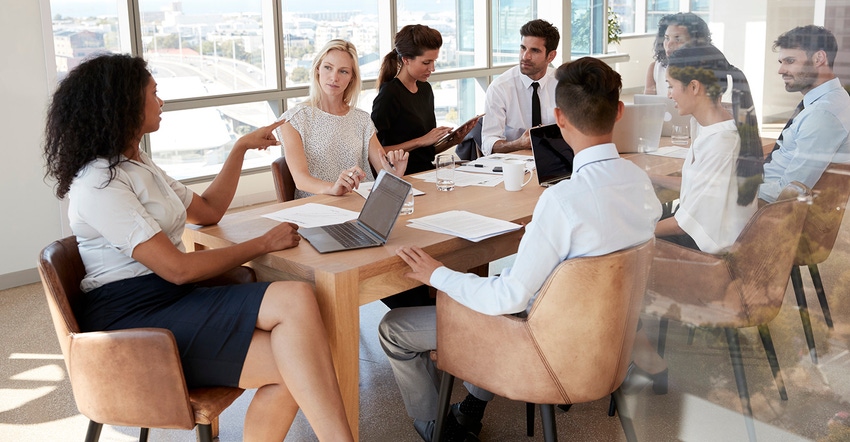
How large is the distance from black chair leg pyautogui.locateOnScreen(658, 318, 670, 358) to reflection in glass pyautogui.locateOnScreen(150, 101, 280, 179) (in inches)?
179

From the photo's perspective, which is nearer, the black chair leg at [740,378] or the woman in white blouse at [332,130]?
the black chair leg at [740,378]

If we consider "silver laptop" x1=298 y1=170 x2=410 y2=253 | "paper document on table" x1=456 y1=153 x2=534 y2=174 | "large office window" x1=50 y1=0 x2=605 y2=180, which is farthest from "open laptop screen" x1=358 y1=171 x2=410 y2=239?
"large office window" x1=50 y1=0 x2=605 y2=180

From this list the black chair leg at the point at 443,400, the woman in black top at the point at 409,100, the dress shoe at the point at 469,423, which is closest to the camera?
the black chair leg at the point at 443,400

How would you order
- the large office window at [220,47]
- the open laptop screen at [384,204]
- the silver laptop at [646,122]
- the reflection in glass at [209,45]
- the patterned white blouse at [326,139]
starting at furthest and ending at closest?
the reflection in glass at [209,45] → the large office window at [220,47] → the patterned white blouse at [326,139] → the open laptop screen at [384,204] → the silver laptop at [646,122]

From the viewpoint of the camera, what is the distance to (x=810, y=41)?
1239 millimetres

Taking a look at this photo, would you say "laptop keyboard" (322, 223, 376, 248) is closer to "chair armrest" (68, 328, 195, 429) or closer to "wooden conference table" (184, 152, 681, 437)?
"wooden conference table" (184, 152, 681, 437)

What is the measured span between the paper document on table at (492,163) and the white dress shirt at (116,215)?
153 cm

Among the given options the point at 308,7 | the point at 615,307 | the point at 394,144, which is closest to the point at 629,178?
the point at 615,307

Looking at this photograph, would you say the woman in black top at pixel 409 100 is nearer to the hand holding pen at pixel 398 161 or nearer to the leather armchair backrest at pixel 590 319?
the hand holding pen at pixel 398 161

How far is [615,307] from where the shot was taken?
198cm

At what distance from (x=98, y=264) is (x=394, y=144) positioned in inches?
78.6

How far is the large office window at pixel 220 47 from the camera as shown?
17.5 ft

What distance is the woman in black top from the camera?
391cm

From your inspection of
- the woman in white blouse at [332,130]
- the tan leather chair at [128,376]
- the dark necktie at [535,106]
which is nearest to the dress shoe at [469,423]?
the tan leather chair at [128,376]
